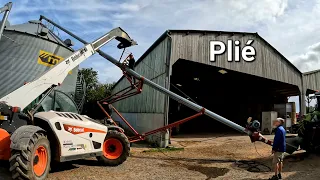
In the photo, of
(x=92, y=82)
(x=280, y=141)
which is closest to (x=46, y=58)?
(x=280, y=141)

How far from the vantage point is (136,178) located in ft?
29.6

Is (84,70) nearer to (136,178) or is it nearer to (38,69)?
(38,69)

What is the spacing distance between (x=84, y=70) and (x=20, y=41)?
47.1 m

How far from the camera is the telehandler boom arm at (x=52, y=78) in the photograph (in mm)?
8311

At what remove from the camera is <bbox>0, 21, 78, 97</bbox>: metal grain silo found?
15.5 m

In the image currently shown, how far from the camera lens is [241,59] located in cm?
2097

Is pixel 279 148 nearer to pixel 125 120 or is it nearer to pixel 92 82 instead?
pixel 125 120

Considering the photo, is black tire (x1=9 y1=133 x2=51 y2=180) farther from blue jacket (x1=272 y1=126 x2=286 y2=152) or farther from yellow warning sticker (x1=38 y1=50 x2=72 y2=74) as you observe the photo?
yellow warning sticker (x1=38 y1=50 x2=72 y2=74)

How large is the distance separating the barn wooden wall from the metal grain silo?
7.43 metres

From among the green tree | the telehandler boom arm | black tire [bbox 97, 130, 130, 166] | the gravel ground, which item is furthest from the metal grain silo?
the green tree

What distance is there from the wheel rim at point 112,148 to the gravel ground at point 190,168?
505mm

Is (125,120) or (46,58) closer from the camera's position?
(125,120)

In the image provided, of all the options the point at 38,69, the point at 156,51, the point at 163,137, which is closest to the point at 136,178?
the point at 163,137

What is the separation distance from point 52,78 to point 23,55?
7.86 meters
